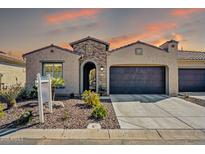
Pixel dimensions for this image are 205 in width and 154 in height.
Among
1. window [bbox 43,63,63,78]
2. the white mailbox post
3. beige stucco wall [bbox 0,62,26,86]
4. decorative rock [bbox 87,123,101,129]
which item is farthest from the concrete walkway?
beige stucco wall [bbox 0,62,26,86]

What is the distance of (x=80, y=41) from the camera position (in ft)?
50.1

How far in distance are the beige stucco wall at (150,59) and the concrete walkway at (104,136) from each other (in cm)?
947

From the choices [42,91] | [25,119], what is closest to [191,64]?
[42,91]

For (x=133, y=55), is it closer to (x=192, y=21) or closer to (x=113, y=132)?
(x=192, y=21)

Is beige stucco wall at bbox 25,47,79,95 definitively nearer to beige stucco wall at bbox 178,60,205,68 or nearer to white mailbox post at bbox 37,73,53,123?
white mailbox post at bbox 37,73,53,123

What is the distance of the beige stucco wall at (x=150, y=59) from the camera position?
15633mm

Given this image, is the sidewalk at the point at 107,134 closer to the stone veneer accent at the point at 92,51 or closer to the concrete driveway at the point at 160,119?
the concrete driveway at the point at 160,119

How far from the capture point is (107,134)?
623 cm

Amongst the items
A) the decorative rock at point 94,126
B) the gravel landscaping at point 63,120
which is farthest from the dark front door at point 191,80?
the decorative rock at point 94,126

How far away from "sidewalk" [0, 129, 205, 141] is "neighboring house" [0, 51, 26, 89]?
A: 13.3 meters

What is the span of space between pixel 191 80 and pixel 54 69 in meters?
11.8
